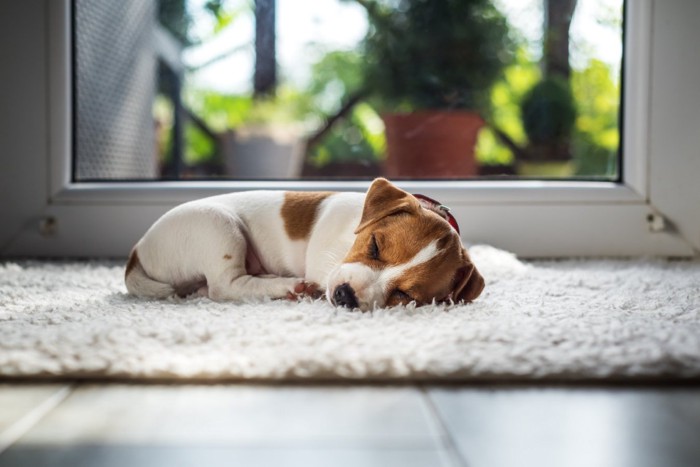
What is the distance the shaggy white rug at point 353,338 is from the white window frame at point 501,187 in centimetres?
88

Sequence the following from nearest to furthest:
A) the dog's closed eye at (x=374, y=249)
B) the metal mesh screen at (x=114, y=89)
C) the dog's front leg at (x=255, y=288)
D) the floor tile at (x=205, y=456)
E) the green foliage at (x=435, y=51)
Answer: the floor tile at (x=205, y=456), the dog's closed eye at (x=374, y=249), the dog's front leg at (x=255, y=288), the metal mesh screen at (x=114, y=89), the green foliage at (x=435, y=51)

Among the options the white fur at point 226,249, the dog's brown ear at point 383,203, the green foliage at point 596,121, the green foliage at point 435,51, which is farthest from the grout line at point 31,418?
the green foliage at point 435,51

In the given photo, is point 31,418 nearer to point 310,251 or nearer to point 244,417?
point 244,417

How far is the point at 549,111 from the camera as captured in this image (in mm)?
3547

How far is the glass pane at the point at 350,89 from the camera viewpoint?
319 cm

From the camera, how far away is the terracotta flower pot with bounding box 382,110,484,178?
3148 millimetres

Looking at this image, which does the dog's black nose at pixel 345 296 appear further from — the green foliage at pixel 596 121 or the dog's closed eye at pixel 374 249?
the green foliage at pixel 596 121

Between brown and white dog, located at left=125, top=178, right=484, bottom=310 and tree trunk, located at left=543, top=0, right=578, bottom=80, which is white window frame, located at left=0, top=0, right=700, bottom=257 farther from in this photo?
brown and white dog, located at left=125, top=178, right=484, bottom=310

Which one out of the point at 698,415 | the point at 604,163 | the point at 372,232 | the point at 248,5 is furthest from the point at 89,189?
the point at 698,415

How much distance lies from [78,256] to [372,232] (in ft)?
4.90

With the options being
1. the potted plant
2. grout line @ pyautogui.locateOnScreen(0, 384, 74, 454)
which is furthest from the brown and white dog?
the potted plant

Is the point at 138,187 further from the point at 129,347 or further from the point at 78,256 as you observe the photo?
the point at 129,347

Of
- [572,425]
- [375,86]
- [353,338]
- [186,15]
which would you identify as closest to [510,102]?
[375,86]

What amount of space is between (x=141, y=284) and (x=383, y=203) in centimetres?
70
